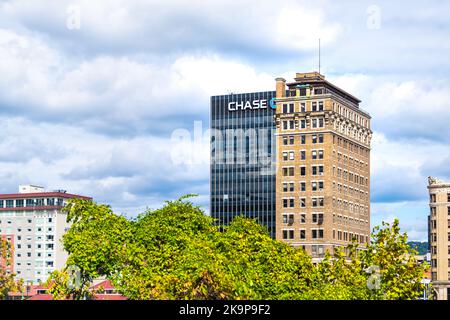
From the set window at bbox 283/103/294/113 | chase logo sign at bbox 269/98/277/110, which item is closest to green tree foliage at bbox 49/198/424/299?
window at bbox 283/103/294/113

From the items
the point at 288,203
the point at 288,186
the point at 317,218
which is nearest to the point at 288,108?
the point at 288,186

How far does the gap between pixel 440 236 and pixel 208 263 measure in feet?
497

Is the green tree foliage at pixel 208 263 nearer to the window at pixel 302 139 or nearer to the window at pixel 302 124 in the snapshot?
the window at pixel 302 139

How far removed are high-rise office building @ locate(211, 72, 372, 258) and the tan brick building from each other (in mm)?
220

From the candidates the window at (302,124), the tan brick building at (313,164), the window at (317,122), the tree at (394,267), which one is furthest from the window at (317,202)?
the tree at (394,267)

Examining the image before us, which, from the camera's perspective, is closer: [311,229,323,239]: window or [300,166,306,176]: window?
[311,229,323,239]: window

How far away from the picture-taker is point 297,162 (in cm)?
17525

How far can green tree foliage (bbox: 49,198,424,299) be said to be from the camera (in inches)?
1791

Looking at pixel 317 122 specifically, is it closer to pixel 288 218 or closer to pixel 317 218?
pixel 317 218

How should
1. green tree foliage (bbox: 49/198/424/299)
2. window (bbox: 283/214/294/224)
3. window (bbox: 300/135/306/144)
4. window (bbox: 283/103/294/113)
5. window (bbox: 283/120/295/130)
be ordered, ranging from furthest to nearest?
1. window (bbox: 283/103/294/113)
2. window (bbox: 283/120/295/130)
3. window (bbox: 283/214/294/224)
4. window (bbox: 300/135/306/144)
5. green tree foliage (bbox: 49/198/424/299)

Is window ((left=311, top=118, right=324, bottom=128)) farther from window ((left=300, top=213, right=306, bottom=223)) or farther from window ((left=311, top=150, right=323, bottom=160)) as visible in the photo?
window ((left=300, top=213, right=306, bottom=223))

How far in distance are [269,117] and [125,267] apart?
119m
